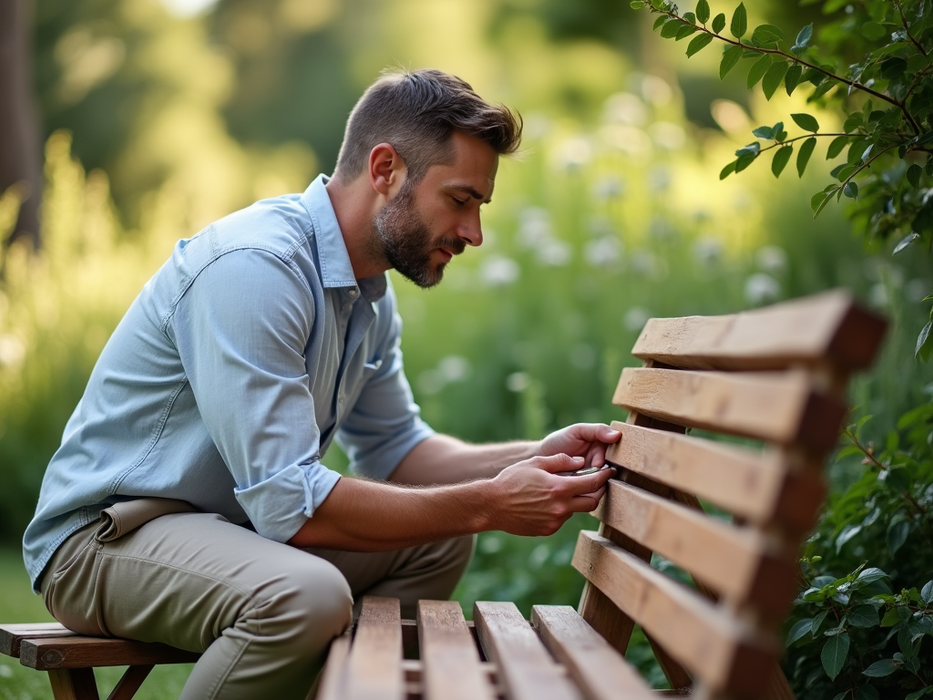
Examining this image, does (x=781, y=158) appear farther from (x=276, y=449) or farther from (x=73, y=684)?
(x=73, y=684)

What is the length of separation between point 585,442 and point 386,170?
0.76m

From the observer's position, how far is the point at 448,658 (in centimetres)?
140

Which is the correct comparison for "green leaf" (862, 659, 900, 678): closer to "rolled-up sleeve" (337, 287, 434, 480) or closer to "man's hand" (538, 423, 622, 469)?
"man's hand" (538, 423, 622, 469)

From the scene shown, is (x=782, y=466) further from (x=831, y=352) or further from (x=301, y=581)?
(x=301, y=581)

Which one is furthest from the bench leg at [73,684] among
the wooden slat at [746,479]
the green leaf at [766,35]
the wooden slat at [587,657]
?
the green leaf at [766,35]

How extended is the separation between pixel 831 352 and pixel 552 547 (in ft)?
7.15

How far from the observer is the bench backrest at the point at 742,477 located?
101 cm

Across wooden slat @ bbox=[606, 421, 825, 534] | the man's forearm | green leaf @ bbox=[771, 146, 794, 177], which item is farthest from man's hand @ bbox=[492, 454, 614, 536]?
green leaf @ bbox=[771, 146, 794, 177]

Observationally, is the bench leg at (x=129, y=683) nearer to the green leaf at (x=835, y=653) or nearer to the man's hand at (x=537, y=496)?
the man's hand at (x=537, y=496)

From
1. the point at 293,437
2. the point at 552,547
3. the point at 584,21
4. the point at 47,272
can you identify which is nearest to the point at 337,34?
the point at 584,21

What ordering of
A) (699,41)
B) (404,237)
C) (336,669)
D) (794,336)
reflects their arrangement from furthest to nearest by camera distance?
1. (404,237)
2. (699,41)
3. (336,669)
4. (794,336)

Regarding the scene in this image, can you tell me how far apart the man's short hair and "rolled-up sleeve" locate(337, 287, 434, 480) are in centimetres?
42

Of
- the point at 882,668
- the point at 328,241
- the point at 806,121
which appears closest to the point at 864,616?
the point at 882,668

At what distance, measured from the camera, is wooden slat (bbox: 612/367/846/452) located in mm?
1010
